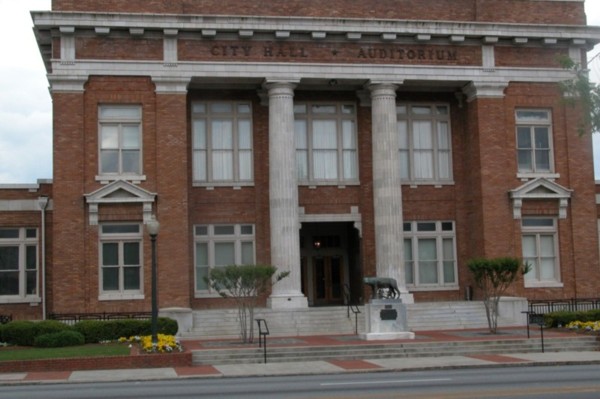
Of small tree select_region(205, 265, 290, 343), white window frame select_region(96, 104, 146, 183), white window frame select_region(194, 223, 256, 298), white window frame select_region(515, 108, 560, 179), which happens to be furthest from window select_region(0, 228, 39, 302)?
white window frame select_region(515, 108, 560, 179)

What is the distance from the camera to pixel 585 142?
4081cm

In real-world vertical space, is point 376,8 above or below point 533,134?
above

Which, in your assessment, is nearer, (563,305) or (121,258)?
(121,258)

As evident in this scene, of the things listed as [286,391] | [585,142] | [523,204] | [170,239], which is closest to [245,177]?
[170,239]

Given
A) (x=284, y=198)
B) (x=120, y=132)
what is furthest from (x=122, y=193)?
(x=284, y=198)

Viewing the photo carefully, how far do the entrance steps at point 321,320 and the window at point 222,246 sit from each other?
307 cm

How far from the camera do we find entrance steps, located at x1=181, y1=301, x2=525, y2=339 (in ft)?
116

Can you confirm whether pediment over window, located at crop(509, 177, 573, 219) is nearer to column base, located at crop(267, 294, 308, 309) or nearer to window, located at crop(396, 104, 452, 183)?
window, located at crop(396, 104, 452, 183)

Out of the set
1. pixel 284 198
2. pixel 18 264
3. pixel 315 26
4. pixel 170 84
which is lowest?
pixel 18 264

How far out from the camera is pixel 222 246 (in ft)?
130

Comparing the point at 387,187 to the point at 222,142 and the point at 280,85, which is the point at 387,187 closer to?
the point at 280,85

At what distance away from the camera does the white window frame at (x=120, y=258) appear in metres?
36.4

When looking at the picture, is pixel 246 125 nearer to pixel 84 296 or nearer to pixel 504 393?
pixel 84 296

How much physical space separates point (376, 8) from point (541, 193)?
34.9ft
